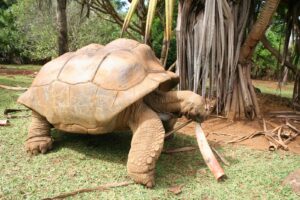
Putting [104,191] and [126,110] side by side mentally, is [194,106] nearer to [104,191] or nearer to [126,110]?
[126,110]

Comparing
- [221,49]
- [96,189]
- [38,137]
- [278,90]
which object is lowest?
[278,90]

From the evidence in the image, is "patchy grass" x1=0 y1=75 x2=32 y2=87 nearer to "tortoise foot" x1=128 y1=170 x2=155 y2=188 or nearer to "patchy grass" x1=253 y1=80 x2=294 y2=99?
"tortoise foot" x1=128 y1=170 x2=155 y2=188

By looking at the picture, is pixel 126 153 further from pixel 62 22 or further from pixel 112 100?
pixel 62 22

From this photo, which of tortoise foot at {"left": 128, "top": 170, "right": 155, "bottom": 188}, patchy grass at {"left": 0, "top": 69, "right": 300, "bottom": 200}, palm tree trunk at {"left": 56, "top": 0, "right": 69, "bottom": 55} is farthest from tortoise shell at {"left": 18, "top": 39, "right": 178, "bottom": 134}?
palm tree trunk at {"left": 56, "top": 0, "right": 69, "bottom": 55}

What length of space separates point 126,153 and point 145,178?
79cm

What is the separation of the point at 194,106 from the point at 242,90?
5.97ft

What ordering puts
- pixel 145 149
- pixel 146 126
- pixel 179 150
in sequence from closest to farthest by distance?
pixel 145 149 < pixel 146 126 < pixel 179 150

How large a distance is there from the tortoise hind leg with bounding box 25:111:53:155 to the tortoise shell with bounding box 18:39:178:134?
11cm

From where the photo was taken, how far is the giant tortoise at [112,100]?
9.79 ft

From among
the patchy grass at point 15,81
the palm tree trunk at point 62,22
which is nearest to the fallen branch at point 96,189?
the patchy grass at point 15,81

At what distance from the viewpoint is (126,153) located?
11.7ft

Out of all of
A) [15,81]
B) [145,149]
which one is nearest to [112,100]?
[145,149]

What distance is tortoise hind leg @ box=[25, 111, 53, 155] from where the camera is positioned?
341 centimetres

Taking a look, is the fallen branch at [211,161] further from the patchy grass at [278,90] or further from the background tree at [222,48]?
the patchy grass at [278,90]
